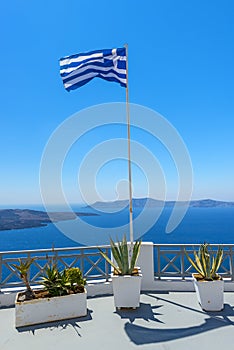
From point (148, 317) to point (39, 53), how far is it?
5.47 m

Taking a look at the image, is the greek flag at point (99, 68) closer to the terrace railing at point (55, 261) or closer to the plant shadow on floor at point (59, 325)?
the terrace railing at point (55, 261)

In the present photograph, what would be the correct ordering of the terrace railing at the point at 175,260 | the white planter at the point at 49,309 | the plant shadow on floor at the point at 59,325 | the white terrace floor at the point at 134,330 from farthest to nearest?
the terrace railing at the point at 175,260
the white planter at the point at 49,309
the plant shadow on floor at the point at 59,325
the white terrace floor at the point at 134,330

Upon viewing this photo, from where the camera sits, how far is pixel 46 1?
4.73 metres

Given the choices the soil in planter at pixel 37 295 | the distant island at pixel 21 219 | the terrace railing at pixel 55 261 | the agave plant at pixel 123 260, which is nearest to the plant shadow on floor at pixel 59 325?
the soil in planter at pixel 37 295

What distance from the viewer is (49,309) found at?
312 centimetres

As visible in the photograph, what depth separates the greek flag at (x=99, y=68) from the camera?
4301mm

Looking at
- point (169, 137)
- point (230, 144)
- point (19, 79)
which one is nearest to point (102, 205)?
point (169, 137)

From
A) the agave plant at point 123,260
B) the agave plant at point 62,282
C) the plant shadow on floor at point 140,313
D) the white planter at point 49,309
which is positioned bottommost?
the plant shadow on floor at point 140,313

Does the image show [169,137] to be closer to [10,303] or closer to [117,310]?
[117,310]

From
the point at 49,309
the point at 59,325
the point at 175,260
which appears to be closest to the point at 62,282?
the point at 49,309

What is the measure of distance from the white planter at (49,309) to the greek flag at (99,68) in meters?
3.28

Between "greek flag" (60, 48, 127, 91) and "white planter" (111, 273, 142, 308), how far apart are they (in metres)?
3.00

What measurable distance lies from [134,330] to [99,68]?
12.6 ft

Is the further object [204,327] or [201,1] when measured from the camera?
[201,1]
